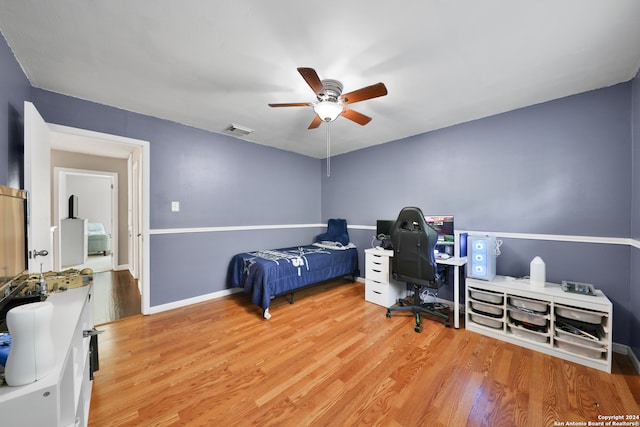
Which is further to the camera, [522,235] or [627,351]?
[522,235]

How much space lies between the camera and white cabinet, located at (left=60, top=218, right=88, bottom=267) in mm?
5102

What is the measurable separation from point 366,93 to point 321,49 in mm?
442

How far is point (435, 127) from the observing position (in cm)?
313

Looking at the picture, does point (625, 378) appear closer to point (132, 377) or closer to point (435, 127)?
point (435, 127)

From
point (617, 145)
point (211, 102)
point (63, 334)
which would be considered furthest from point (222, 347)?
point (617, 145)

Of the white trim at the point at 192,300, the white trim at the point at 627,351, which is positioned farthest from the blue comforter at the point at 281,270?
the white trim at the point at 627,351

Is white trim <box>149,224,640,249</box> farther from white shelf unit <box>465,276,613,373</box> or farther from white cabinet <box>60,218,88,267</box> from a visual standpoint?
white cabinet <box>60,218,88,267</box>

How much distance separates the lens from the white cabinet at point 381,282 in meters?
3.07

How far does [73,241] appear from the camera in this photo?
17.0 feet

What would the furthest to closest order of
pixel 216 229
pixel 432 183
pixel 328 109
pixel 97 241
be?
pixel 97 241 → pixel 216 229 → pixel 432 183 → pixel 328 109

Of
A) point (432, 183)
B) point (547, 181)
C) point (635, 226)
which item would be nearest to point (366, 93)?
point (432, 183)

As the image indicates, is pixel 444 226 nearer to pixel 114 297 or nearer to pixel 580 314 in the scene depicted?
pixel 580 314

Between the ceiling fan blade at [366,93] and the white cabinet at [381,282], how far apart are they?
1981mm

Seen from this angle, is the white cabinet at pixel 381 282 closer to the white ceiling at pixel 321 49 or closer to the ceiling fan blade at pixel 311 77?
the white ceiling at pixel 321 49
